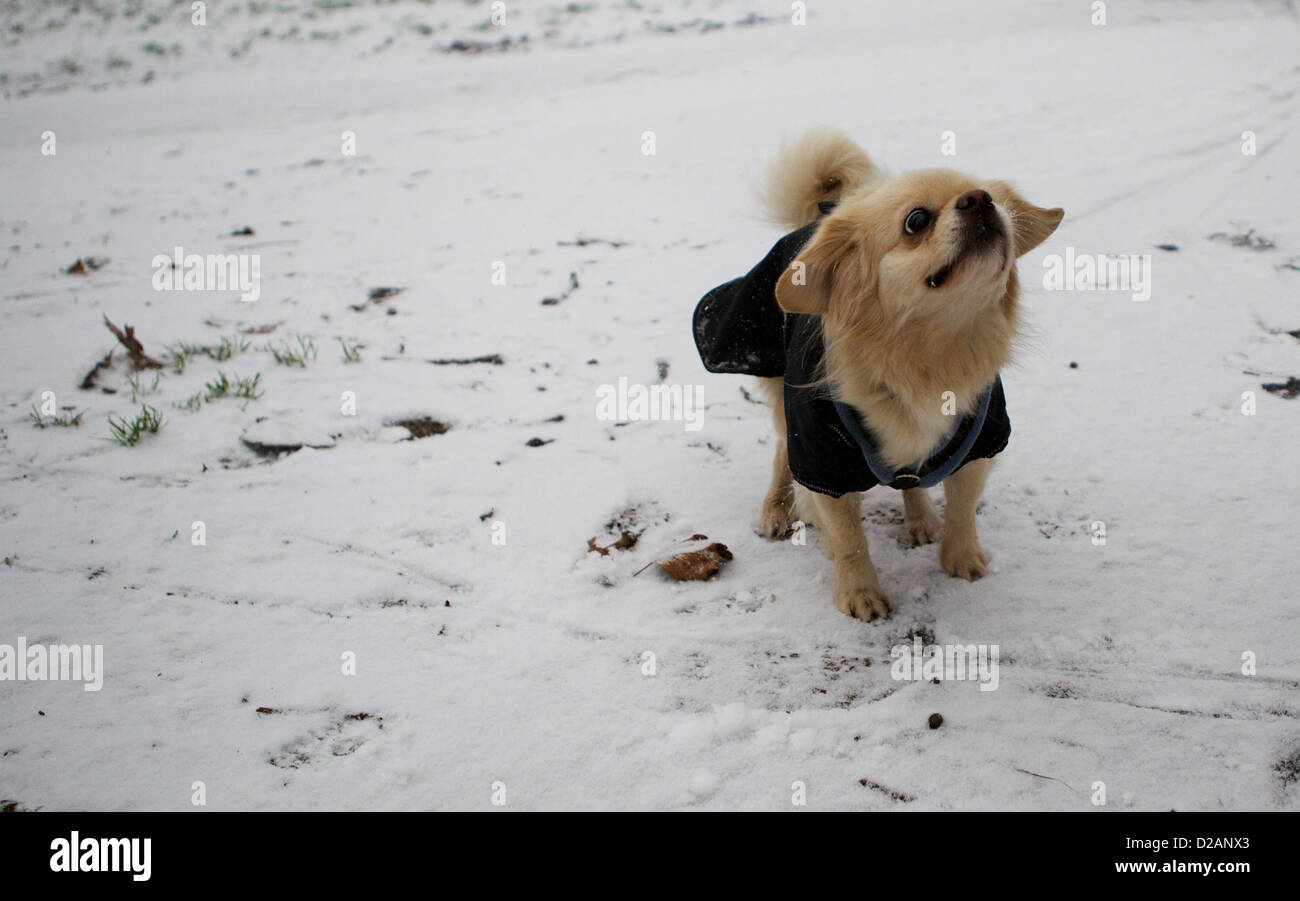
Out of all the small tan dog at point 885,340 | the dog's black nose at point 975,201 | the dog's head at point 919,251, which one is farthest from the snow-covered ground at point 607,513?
the dog's black nose at point 975,201

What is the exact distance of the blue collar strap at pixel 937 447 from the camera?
80.6 inches

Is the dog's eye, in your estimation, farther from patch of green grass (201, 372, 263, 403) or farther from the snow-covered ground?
patch of green grass (201, 372, 263, 403)

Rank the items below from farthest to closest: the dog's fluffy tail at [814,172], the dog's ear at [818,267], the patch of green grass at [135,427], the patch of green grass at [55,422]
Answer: the patch of green grass at [55,422]
the patch of green grass at [135,427]
the dog's fluffy tail at [814,172]
the dog's ear at [818,267]

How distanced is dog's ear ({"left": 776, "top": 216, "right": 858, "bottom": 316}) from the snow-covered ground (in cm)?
64

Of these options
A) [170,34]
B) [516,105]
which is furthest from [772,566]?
[170,34]

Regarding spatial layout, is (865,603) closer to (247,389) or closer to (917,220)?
(917,220)

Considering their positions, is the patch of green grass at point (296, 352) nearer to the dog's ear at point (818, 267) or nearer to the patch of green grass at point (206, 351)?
the patch of green grass at point (206, 351)

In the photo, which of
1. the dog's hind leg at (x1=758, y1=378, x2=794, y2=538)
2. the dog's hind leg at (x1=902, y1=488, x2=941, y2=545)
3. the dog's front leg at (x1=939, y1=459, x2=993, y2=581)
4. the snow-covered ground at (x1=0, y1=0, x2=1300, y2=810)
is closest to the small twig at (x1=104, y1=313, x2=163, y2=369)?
the snow-covered ground at (x1=0, y1=0, x2=1300, y2=810)

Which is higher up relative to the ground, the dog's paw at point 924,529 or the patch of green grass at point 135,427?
the patch of green grass at point 135,427

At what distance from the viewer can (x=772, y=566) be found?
2.50 m

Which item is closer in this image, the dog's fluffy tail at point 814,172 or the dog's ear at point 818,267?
the dog's ear at point 818,267

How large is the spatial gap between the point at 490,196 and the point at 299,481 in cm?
353

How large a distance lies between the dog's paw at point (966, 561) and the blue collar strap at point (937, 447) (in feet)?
1.10

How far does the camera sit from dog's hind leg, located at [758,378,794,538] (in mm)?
2635
